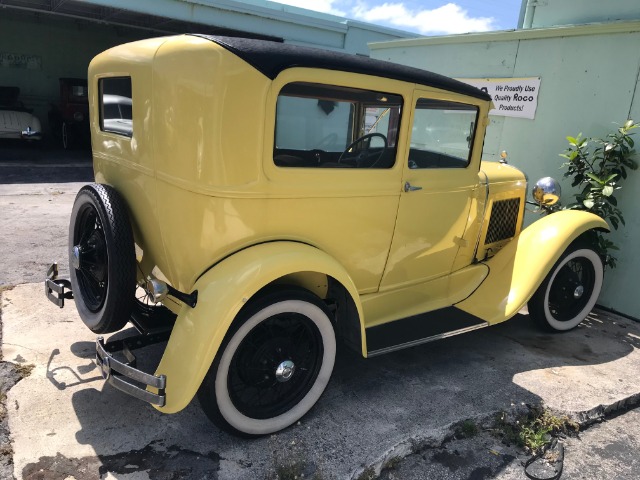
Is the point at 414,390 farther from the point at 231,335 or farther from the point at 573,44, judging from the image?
the point at 573,44

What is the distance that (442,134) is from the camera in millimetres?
3156

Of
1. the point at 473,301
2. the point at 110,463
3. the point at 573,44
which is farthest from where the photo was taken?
the point at 573,44

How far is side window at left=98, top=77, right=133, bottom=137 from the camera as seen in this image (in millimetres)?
2572

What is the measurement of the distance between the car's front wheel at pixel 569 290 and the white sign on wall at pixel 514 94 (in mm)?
1793

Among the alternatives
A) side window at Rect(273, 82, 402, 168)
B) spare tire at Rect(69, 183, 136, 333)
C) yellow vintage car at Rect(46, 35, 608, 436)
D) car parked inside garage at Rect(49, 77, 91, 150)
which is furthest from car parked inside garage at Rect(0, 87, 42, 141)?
side window at Rect(273, 82, 402, 168)

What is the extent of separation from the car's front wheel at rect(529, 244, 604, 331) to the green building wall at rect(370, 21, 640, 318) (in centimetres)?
59

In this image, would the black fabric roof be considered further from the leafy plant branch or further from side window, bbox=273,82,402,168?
the leafy plant branch

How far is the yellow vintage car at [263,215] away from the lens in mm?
2162

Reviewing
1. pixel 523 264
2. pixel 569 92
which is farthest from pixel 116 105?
pixel 569 92

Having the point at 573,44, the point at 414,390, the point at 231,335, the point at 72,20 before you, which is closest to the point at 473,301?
the point at 414,390

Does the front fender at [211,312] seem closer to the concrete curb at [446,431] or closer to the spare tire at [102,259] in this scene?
the spare tire at [102,259]

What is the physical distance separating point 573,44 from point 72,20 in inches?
563

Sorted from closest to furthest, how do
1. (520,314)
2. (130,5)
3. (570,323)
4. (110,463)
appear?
(110,463) → (570,323) → (520,314) → (130,5)

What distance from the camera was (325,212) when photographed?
254 cm
